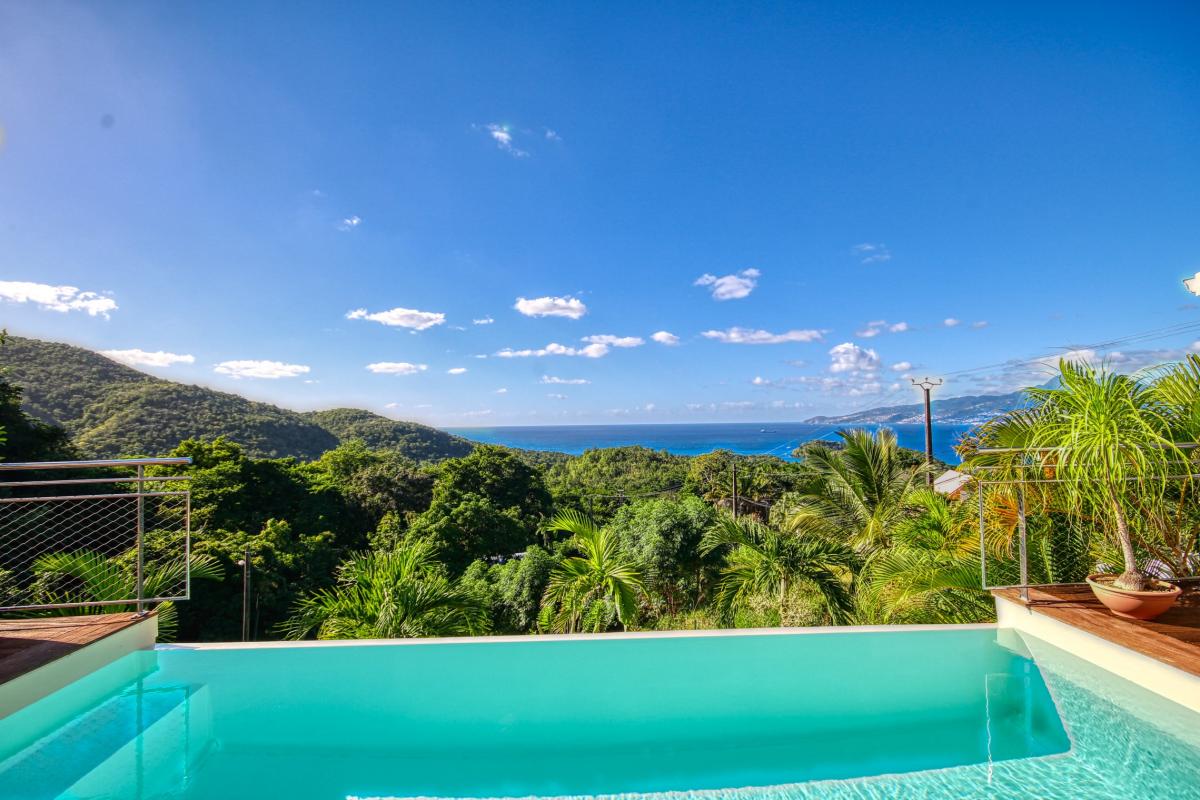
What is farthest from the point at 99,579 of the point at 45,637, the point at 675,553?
the point at 675,553

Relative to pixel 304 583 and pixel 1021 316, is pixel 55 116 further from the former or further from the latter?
pixel 1021 316

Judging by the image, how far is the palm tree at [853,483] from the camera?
8422mm

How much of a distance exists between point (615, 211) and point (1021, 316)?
19.2 metres

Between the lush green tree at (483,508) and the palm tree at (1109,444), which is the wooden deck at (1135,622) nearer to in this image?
the palm tree at (1109,444)

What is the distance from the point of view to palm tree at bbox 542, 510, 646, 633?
420 cm

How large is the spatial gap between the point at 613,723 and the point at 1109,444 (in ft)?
9.47

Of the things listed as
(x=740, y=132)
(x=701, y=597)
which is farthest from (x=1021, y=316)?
(x=701, y=597)

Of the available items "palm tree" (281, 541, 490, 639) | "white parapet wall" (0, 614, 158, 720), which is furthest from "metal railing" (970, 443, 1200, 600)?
"white parapet wall" (0, 614, 158, 720)

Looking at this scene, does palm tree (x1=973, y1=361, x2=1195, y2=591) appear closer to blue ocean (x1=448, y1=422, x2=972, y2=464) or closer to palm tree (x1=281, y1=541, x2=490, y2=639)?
blue ocean (x1=448, y1=422, x2=972, y2=464)

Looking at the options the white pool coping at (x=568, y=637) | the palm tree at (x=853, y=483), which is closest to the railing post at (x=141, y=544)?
the white pool coping at (x=568, y=637)

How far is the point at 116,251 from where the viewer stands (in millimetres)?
14789

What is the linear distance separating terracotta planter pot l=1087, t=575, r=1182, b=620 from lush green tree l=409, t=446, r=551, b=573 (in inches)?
503

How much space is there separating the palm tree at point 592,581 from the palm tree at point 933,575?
1977mm

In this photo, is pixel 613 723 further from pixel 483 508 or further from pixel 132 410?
pixel 132 410
